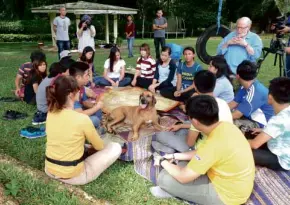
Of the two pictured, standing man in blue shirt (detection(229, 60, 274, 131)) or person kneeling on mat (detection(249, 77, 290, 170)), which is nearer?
person kneeling on mat (detection(249, 77, 290, 170))

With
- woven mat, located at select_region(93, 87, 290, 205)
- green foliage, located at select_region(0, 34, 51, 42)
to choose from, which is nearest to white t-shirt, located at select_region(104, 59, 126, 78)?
woven mat, located at select_region(93, 87, 290, 205)

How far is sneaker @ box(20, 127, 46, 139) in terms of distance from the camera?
15.1 feet

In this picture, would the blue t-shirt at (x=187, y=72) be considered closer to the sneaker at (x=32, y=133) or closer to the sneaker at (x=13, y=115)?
the sneaker at (x=32, y=133)

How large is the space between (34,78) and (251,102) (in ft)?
13.1

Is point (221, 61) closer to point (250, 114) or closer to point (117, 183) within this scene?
point (250, 114)

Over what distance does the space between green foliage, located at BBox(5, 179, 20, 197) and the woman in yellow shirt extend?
1.17 feet

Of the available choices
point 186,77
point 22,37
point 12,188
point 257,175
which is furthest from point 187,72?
point 22,37

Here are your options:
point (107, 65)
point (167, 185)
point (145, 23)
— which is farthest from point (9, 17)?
point (167, 185)

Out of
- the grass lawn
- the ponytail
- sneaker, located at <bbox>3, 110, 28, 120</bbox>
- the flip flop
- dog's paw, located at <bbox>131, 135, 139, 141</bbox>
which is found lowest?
the grass lawn

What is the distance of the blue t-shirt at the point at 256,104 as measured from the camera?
4.29m

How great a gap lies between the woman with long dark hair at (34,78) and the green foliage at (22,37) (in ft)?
57.8

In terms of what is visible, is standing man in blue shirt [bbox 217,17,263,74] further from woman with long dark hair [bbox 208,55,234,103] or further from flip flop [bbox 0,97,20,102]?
flip flop [bbox 0,97,20,102]

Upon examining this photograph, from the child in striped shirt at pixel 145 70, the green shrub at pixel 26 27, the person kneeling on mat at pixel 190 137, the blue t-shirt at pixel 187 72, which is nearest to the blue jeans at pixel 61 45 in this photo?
the child in striped shirt at pixel 145 70

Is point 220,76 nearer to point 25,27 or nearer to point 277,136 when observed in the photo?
point 277,136
